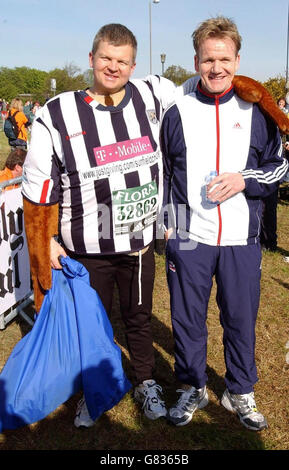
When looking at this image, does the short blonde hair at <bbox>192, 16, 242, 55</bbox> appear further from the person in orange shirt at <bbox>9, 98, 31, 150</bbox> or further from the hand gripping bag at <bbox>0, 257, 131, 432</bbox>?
the person in orange shirt at <bbox>9, 98, 31, 150</bbox>

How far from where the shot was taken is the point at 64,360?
2484mm

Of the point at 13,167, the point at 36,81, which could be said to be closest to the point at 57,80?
the point at 36,81

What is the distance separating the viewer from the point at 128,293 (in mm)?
2793

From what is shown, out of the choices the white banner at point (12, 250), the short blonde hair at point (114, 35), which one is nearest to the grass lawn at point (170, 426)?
the white banner at point (12, 250)

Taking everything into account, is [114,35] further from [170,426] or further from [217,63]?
[170,426]

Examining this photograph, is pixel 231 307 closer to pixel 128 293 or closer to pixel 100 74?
pixel 128 293

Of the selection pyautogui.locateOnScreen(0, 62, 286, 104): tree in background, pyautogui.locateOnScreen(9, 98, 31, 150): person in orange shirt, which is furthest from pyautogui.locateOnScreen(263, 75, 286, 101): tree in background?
pyautogui.locateOnScreen(9, 98, 31, 150): person in orange shirt

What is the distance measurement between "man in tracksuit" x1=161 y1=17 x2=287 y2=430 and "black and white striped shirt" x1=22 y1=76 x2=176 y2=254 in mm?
154

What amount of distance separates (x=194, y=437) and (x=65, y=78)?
6534 cm

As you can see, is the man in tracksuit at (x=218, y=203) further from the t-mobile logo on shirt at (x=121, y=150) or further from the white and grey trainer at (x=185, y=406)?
the t-mobile logo on shirt at (x=121, y=150)

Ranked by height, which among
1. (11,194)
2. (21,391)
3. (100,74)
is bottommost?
(21,391)

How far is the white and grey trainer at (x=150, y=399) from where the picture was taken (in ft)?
9.32

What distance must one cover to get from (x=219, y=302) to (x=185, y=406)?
0.70m

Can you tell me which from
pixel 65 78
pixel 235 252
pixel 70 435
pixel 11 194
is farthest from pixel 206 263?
pixel 65 78
